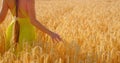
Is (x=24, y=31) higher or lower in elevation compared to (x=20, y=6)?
lower

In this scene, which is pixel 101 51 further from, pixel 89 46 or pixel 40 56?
pixel 40 56

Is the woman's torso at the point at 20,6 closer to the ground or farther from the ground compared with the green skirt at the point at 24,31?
farther from the ground

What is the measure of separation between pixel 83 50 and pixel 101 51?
17 centimetres

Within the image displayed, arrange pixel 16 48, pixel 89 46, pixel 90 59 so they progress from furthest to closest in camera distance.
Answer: pixel 89 46, pixel 16 48, pixel 90 59

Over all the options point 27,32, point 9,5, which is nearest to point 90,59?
point 27,32

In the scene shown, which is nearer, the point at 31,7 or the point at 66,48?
the point at 66,48

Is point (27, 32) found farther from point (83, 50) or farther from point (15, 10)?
point (83, 50)

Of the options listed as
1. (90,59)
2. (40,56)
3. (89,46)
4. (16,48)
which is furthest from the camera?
(89,46)

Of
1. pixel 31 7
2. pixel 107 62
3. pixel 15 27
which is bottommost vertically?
pixel 107 62

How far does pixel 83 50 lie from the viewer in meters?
2.95

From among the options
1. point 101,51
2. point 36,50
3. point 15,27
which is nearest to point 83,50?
point 101,51

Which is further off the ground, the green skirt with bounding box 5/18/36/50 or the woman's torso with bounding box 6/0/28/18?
the woman's torso with bounding box 6/0/28/18

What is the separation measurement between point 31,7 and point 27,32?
27 cm

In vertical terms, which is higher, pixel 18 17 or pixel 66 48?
pixel 18 17
